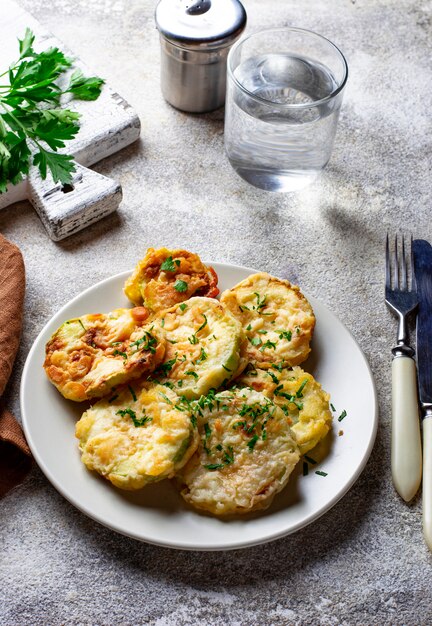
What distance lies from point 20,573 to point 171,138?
187cm

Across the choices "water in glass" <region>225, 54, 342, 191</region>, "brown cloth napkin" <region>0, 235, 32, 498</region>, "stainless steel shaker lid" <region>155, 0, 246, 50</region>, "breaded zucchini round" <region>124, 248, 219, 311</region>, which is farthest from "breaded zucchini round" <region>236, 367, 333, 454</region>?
"stainless steel shaker lid" <region>155, 0, 246, 50</region>

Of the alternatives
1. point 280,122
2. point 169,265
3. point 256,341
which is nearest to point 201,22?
point 280,122

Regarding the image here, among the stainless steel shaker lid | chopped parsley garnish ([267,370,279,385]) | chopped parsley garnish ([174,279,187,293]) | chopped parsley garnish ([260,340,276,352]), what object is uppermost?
the stainless steel shaker lid

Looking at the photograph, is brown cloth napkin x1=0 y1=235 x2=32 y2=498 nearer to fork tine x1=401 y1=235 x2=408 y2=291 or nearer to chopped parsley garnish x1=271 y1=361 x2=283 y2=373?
chopped parsley garnish x1=271 y1=361 x2=283 y2=373

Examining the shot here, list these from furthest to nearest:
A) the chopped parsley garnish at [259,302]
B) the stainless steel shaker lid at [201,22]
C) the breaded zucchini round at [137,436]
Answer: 1. the stainless steel shaker lid at [201,22]
2. the chopped parsley garnish at [259,302]
3. the breaded zucchini round at [137,436]

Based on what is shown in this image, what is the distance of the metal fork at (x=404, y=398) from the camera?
7.57ft

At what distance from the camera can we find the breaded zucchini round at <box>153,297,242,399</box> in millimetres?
2203

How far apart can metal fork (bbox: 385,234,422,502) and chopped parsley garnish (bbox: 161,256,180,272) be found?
30.1 inches

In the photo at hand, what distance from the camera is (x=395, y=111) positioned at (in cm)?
350

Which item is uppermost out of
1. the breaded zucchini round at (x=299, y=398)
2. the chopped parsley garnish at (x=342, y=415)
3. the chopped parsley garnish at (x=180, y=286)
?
the chopped parsley garnish at (x=180, y=286)

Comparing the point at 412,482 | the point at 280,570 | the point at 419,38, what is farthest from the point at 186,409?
the point at 419,38

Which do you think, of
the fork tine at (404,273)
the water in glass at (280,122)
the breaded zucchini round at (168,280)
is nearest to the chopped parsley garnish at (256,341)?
the breaded zucchini round at (168,280)

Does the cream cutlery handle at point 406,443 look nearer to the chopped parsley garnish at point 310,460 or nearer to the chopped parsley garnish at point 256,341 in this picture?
the chopped parsley garnish at point 310,460

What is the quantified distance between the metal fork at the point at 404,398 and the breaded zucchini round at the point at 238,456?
15.4 inches
